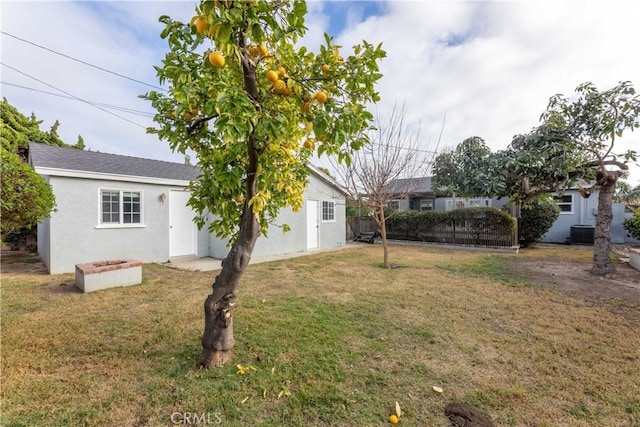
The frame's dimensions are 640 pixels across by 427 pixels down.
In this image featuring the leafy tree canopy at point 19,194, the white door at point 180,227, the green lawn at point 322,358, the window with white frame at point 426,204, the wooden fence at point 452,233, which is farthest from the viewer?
the window with white frame at point 426,204

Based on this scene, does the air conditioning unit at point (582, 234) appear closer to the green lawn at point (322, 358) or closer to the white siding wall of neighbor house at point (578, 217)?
the white siding wall of neighbor house at point (578, 217)

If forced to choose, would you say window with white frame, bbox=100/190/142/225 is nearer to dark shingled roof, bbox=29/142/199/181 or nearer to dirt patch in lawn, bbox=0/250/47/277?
dark shingled roof, bbox=29/142/199/181

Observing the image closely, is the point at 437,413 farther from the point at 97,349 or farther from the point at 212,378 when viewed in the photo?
the point at 97,349

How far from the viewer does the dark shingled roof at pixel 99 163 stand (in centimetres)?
701

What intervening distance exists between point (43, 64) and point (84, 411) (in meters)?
11.3

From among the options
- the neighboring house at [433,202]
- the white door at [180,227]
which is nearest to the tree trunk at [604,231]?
the neighboring house at [433,202]

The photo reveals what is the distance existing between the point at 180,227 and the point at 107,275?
389cm

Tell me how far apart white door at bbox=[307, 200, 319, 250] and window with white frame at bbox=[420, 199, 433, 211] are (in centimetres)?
987

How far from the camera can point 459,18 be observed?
21.4ft

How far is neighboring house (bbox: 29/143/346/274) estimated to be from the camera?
22.6 ft

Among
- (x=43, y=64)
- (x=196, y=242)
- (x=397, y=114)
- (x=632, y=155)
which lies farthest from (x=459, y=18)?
(x=43, y=64)

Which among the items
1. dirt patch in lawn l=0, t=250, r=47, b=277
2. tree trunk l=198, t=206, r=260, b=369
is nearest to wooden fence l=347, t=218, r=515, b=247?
tree trunk l=198, t=206, r=260, b=369

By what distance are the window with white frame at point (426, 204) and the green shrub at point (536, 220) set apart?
6.53 metres

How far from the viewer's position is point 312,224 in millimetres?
11766
